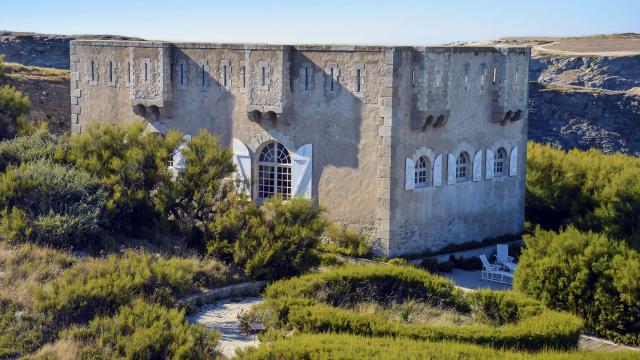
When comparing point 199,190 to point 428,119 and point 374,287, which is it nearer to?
point 374,287

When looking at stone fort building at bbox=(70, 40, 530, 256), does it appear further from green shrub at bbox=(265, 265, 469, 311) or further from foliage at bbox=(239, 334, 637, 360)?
foliage at bbox=(239, 334, 637, 360)

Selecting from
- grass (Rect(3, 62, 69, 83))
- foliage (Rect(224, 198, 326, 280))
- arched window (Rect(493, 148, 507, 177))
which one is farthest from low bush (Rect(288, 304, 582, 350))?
grass (Rect(3, 62, 69, 83))

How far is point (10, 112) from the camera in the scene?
24.9 meters

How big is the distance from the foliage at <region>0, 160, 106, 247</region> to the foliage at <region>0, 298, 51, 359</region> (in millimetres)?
3332

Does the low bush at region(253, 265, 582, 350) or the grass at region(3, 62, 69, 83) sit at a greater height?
the grass at region(3, 62, 69, 83)

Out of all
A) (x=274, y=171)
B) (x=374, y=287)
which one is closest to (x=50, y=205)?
(x=274, y=171)

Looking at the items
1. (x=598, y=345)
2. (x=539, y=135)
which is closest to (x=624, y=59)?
(x=539, y=135)

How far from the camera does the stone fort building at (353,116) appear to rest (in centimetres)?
2216

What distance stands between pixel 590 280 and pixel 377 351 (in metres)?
6.72

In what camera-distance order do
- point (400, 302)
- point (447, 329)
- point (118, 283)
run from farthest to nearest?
point (400, 302)
point (118, 283)
point (447, 329)

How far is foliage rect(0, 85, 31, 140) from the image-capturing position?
24.5 m

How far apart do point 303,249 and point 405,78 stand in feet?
17.9

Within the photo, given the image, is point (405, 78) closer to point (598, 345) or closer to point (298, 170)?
point (298, 170)

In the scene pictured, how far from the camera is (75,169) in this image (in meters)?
20.0
